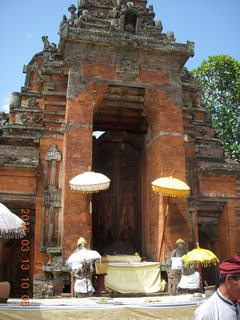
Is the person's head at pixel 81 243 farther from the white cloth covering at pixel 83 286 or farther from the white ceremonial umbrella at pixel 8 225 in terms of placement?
the white ceremonial umbrella at pixel 8 225

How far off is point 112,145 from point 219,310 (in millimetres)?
12839

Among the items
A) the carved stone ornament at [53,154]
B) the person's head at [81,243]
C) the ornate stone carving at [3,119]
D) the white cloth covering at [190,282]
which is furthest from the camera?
the ornate stone carving at [3,119]

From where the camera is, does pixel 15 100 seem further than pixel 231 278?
Yes

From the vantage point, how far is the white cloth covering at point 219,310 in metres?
3.33

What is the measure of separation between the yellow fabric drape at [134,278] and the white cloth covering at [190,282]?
3.27 ft

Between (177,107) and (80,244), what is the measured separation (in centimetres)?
618

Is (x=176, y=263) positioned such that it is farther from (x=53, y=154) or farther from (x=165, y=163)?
(x=53, y=154)

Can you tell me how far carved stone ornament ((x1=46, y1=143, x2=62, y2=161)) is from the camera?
13.1 m

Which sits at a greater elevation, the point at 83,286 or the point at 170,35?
the point at 170,35

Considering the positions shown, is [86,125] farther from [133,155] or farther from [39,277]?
[39,277]

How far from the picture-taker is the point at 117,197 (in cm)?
1515

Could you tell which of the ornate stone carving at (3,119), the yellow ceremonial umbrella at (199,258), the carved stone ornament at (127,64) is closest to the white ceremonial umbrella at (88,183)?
the yellow ceremonial umbrella at (199,258)

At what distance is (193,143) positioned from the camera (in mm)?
14961
